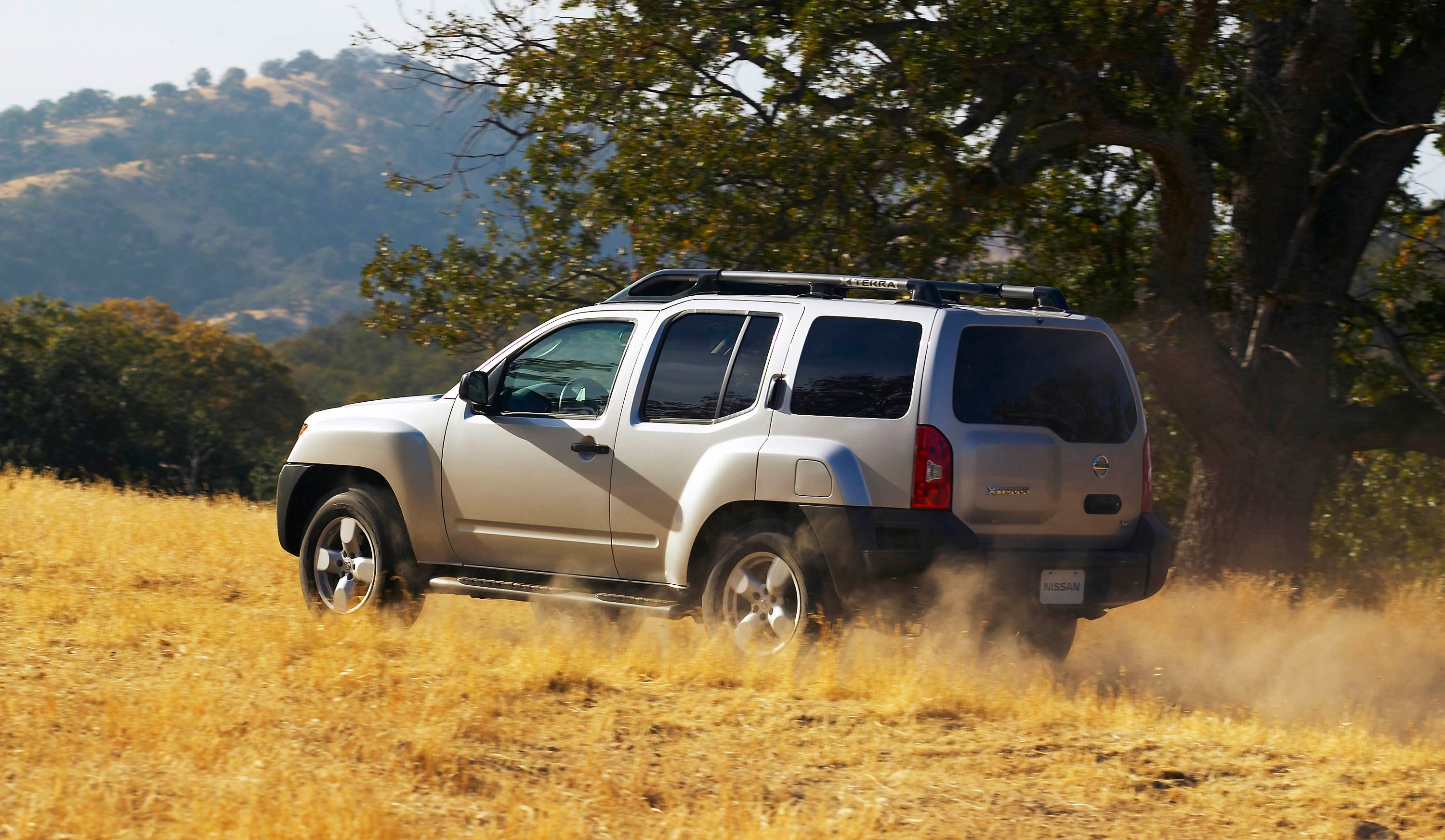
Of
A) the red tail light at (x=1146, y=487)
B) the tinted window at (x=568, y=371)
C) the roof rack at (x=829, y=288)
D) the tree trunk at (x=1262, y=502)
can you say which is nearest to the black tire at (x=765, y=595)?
the tinted window at (x=568, y=371)

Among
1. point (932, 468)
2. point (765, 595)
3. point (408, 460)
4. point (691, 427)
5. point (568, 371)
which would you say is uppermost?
point (568, 371)

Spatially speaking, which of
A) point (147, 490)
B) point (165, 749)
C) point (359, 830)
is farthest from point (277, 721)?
point (147, 490)

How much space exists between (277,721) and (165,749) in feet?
1.69

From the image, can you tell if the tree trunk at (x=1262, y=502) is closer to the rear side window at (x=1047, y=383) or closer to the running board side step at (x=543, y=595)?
the rear side window at (x=1047, y=383)

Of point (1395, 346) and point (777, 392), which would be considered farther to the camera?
point (1395, 346)

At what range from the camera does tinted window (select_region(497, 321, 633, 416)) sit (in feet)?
23.0

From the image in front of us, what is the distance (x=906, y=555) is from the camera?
19.7 ft

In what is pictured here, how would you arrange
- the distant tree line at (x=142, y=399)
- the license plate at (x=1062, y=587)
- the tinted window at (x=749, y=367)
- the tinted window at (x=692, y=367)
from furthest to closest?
the distant tree line at (x=142, y=399) → the tinted window at (x=692, y=367) → the tinted window at (x=749, y=367) → the license plate at (x=1062, y=587)

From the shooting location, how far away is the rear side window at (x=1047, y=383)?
6.16 meters

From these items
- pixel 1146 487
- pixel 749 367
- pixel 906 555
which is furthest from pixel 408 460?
pixel 1146 487

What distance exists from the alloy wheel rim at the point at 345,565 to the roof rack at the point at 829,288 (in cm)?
185

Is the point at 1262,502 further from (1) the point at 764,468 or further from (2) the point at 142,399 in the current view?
(2) the point at 142,399

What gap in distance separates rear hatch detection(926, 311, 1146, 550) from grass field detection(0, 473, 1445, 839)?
1.97ft

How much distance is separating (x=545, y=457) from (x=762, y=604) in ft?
4.46
